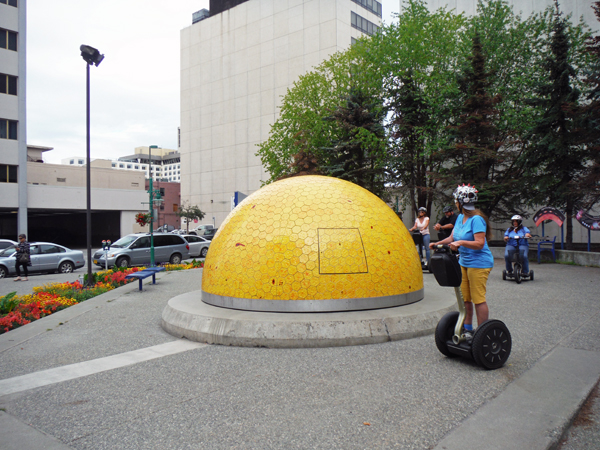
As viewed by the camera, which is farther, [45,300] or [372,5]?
[372,5]

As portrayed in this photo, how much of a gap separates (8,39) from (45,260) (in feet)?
85.1

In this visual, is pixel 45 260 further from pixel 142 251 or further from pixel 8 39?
pixel 8 39

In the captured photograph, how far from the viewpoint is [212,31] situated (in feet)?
210

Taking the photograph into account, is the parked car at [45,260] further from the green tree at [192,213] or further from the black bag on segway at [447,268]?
the green tree at [192,213]

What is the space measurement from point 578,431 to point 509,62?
1028 inches

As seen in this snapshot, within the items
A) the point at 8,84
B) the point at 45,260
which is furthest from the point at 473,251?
the point at 8,84

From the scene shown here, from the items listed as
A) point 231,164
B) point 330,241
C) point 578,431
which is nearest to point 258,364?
point 330,241

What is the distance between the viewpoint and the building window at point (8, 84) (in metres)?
35.0

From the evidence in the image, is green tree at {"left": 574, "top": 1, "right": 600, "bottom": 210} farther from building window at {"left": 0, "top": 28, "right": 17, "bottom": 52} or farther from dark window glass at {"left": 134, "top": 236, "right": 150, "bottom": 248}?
building window at {"left": 0, "top": 28, "right": 17, "bottom": 52}

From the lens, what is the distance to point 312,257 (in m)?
6.83

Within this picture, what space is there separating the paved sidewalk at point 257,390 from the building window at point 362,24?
5417cm

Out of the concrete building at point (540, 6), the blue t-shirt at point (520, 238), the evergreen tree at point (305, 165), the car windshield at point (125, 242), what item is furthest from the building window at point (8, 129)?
the blue t-shirt at point (520, 238)

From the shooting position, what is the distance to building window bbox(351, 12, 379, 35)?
54.3m

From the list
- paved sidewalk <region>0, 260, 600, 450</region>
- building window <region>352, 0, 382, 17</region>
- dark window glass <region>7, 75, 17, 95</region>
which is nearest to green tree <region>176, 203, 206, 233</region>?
dark window glass <region>7, 75, 17, 95</region>
